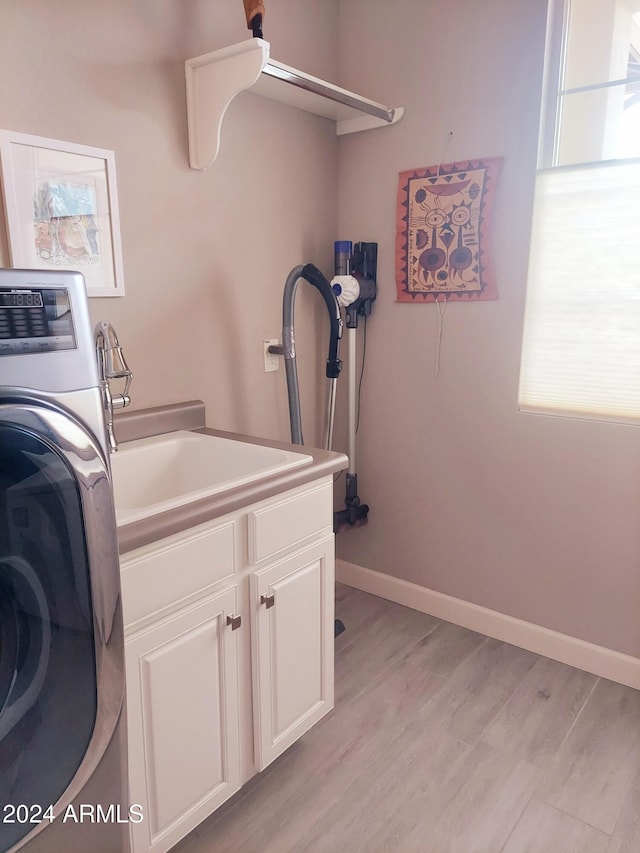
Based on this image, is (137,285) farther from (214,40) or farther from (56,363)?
(56,363)

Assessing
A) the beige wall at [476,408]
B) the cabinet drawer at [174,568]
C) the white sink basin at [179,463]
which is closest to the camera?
the cabinet drawer at [174,568]

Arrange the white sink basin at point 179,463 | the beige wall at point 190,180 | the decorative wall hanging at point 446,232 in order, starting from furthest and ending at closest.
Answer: the decorative wall hanging at point 446,232, the white sink basin at point 179,463, the beige wall at point 190,180

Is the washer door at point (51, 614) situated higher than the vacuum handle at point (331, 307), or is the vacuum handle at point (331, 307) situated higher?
the vacuum handle at point (331, 307)

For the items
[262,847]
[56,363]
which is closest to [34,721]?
[56,363]

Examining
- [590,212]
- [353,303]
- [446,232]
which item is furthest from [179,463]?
[590,212]

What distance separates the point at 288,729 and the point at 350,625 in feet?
2.77

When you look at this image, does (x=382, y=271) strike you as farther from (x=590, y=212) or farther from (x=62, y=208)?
(x=62, y=208)

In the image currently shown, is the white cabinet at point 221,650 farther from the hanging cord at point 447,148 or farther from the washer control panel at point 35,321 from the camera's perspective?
the hanging cord at point 447,148

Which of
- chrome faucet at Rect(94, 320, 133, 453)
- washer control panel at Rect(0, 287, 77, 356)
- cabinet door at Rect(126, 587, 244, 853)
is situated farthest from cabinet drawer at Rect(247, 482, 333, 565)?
washer control panel at Rect(0, 287, 77, 356)

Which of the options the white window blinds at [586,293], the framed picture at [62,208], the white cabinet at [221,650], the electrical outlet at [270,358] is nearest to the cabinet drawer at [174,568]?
the white cabinet at [221,650]

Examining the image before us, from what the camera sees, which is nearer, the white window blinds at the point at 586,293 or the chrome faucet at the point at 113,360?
the chrome faucet at the point at 113,360

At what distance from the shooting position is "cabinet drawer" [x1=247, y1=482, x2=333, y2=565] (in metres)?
1.45

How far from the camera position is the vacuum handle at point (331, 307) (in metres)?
2.17

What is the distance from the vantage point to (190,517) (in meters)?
1.25
